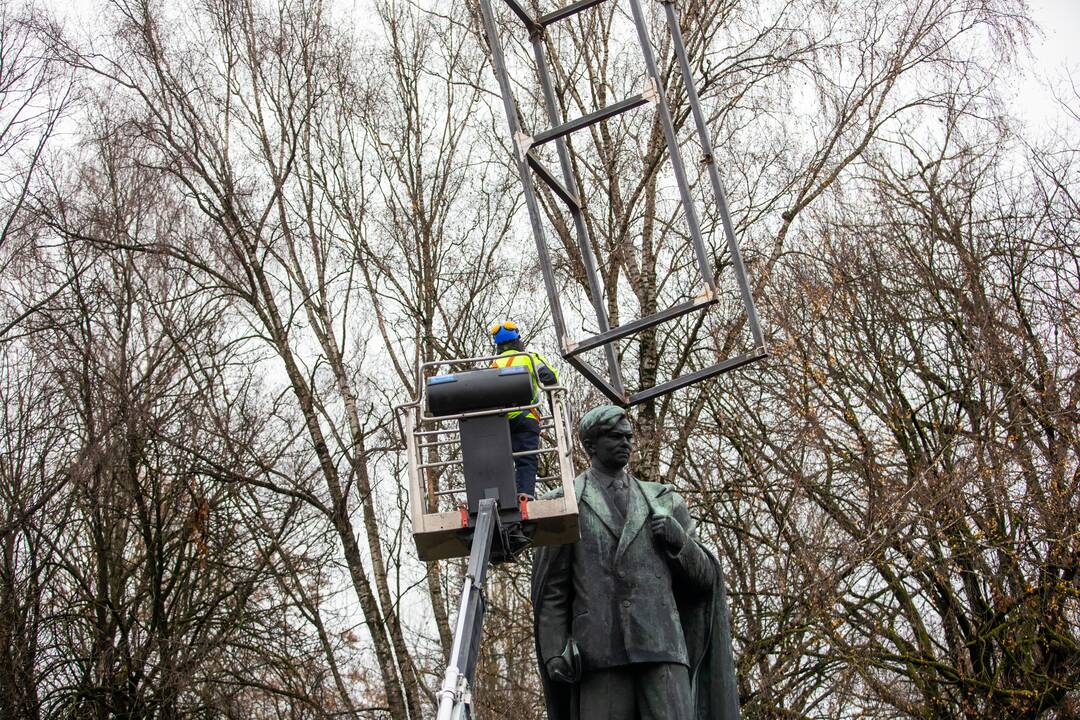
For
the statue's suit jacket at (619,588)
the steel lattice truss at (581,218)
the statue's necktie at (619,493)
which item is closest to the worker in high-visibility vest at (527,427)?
the steel lattice truss at (581,218)

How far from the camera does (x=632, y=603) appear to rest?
244 inches

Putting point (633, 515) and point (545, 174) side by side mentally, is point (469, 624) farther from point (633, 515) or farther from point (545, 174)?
point (545, 174)

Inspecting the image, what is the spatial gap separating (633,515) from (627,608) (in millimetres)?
451

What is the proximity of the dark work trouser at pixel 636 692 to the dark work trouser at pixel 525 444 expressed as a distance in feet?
9.20

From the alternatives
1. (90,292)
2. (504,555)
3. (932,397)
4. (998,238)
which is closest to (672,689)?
(504,555)

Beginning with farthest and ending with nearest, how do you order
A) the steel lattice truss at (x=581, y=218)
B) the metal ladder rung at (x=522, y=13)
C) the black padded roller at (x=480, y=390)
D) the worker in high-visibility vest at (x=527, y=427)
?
the worker in high-visibility vest at (x=527, y=427)
the metal ladder rung at (x=522, y=13)
the black padded roller at (x=480, y=390)
the steel lattice truss at (x=581, y=218)

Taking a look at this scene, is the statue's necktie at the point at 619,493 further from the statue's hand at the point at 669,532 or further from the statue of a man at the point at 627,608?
the statue's hand at the point at 669,532

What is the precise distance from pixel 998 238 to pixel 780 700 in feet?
21.6

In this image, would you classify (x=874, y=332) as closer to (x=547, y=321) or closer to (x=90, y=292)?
(x=547, y=321)

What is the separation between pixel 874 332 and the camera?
688 inches

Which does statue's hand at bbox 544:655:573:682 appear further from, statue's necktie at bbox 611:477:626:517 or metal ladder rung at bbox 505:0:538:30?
metal ladder rung at bbox 505:0:538:30

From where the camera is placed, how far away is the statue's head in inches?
259

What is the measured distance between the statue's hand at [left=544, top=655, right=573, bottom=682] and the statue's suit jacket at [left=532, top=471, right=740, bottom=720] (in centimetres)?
5

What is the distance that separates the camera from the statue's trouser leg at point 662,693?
19.7ft
